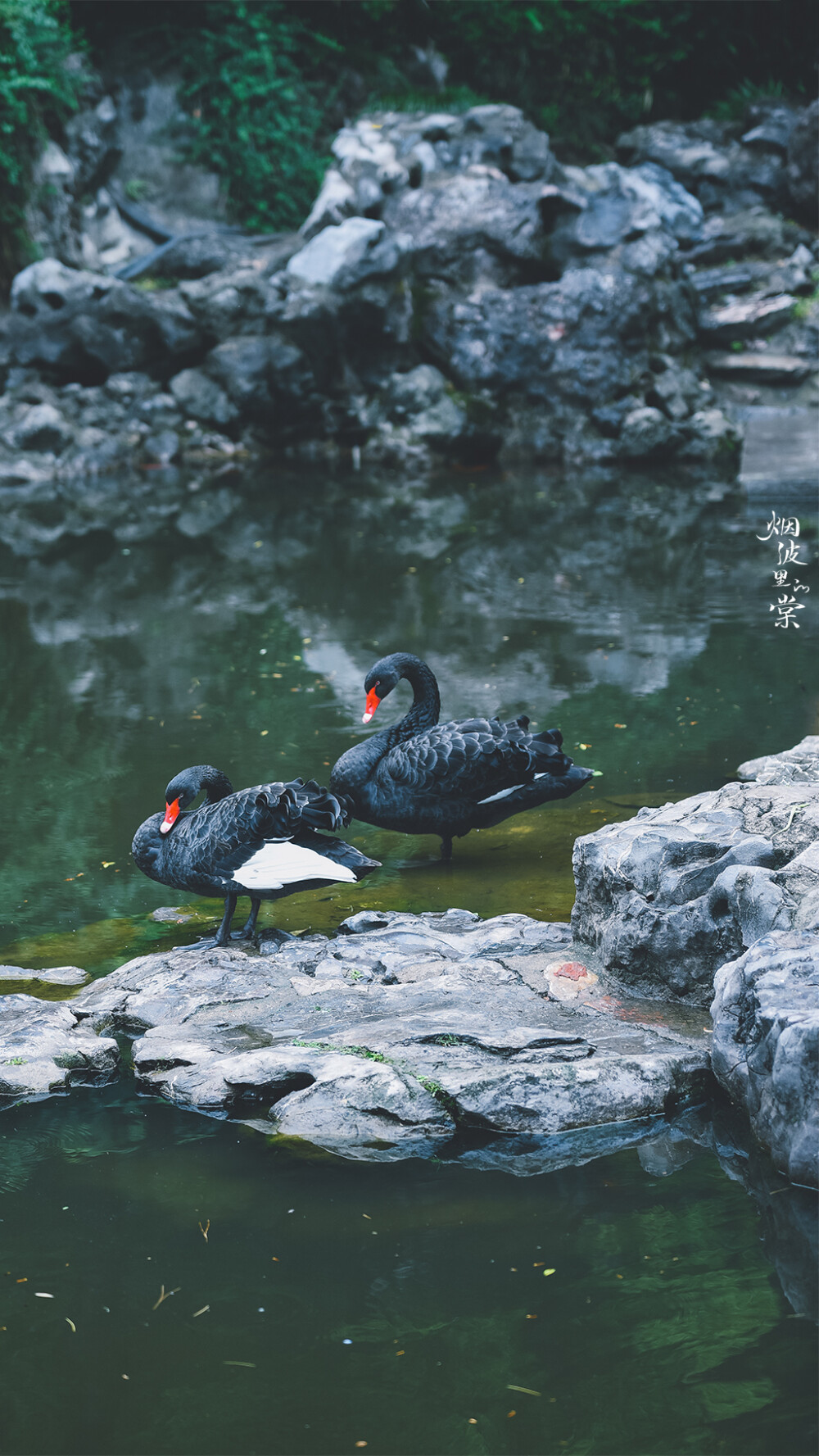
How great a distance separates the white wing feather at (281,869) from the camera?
5.15m

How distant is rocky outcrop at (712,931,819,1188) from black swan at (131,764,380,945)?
1743 mm

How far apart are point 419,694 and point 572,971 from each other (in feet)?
6.97

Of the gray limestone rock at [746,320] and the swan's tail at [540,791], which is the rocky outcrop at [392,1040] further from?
the gray limestone rock at [746,320]

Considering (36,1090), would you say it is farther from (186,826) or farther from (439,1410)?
(439,1410)

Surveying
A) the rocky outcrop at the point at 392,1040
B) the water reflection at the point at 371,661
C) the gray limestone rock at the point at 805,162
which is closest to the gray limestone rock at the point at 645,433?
the water reflection at the point at 371,661

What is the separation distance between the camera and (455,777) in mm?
6062

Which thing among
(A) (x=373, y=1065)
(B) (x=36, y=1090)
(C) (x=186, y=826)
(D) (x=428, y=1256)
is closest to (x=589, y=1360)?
(D) (x=428, y=1256)

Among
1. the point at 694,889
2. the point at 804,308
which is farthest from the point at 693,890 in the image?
the point at 804,308

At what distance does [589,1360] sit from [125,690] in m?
6.90

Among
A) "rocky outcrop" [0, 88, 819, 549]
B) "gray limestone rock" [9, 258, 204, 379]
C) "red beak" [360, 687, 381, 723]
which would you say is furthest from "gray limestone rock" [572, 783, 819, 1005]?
"gray limestone rock" [9, 258, 204, 379]

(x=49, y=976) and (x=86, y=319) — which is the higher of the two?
(x=86, y=319)

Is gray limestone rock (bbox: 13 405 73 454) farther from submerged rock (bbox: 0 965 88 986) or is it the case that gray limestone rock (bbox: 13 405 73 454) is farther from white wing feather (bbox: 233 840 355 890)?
white wing feather (bbox: 233 840 355 890)

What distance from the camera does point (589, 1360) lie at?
307 cm

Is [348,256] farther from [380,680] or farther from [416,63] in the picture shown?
[380,680]
